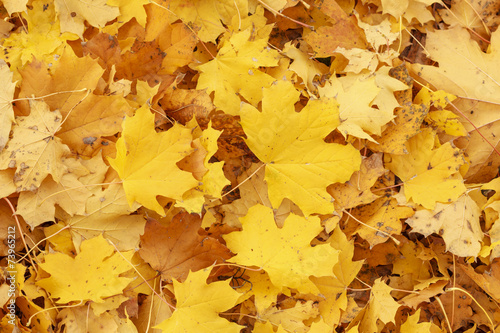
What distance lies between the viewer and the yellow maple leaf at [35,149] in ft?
3.67

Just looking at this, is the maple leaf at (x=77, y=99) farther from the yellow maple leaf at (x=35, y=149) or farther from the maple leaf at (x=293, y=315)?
the maple leaf at (x=293, y=315)

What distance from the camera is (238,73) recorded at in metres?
1.31

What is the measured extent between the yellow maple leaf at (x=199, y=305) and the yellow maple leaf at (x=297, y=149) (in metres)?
0.32

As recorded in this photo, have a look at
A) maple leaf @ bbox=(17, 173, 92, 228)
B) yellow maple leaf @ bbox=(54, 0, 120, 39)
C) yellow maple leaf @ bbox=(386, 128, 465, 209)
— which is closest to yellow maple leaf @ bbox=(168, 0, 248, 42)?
yellow maple leaf @ bbox=(54, 0, 120, 39)

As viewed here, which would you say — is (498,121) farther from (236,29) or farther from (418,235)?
(236,29)

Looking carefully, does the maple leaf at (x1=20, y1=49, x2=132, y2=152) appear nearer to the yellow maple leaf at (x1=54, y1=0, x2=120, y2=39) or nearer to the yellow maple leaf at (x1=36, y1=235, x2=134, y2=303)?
the yellow maple leaf at (x1=54, y1=0, x2=120, y2=39)

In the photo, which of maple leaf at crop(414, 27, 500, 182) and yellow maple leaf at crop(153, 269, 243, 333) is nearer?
yellow maple leaf at crop(153, 269, 243, 333)

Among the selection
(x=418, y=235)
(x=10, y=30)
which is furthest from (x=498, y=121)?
(x=10, y=30)

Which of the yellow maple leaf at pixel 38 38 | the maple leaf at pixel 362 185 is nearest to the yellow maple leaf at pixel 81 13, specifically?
the yellow maple leaf at pixel 38 38

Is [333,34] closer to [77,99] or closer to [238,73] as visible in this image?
[238,73]

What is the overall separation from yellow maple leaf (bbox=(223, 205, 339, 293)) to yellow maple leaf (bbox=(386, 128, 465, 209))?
1.25ft

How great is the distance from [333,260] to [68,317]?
820 millimetres

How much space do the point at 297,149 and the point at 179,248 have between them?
1.56 feet

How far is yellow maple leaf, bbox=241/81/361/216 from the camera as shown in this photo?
1166 mm
